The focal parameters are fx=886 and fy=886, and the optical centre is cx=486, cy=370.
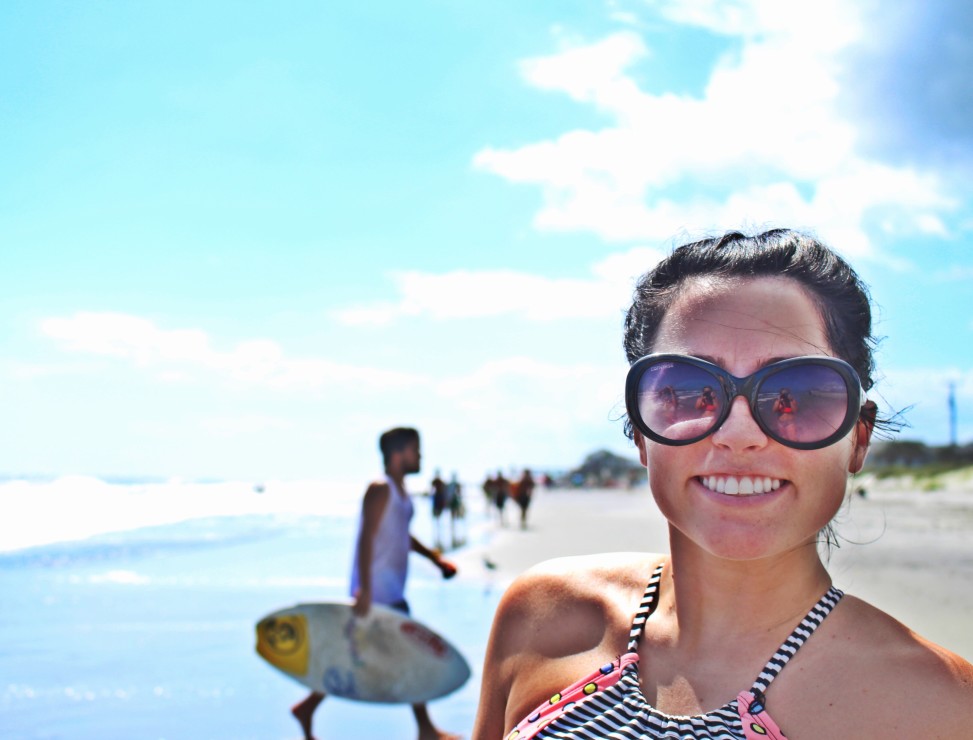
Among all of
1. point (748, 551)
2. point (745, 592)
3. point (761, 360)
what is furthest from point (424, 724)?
point (761, 360)

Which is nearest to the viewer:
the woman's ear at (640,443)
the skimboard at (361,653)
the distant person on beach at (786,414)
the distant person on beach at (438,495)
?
the distant person on beach at (786,414)

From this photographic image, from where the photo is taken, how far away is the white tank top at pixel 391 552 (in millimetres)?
6066

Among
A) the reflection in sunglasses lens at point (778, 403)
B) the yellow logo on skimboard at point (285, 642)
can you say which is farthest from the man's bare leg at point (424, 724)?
the reflection in sunglasses lens at point (778, 403)

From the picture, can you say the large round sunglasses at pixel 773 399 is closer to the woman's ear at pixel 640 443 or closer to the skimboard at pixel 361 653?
the woman's ear at pixel 640 443

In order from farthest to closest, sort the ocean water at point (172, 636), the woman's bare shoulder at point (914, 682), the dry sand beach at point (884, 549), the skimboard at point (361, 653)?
the dry sand beach at point (884, 549)
the ocean water at point (172, 636)
the skimboard at point (361, 653)
the woman's bare shoulder at point (914, 682)

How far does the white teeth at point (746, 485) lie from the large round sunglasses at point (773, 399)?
0.07 meters

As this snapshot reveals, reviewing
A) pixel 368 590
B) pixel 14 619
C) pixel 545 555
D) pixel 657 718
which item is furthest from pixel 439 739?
pixel 545 555

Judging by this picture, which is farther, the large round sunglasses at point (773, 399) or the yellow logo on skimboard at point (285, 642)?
the yellow logo on skimboard at point (285, 642)

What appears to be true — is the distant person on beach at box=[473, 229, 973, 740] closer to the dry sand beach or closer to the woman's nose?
the woman's nose

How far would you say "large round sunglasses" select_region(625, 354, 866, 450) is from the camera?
141 centimetres

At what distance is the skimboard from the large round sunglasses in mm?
4643

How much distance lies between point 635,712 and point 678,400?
0.51 meters

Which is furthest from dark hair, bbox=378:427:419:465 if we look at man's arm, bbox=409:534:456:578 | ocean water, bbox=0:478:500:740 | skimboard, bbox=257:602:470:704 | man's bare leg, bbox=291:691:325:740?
ocean water, bbox=0:478:500:740

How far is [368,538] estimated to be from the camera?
20.1 feet
